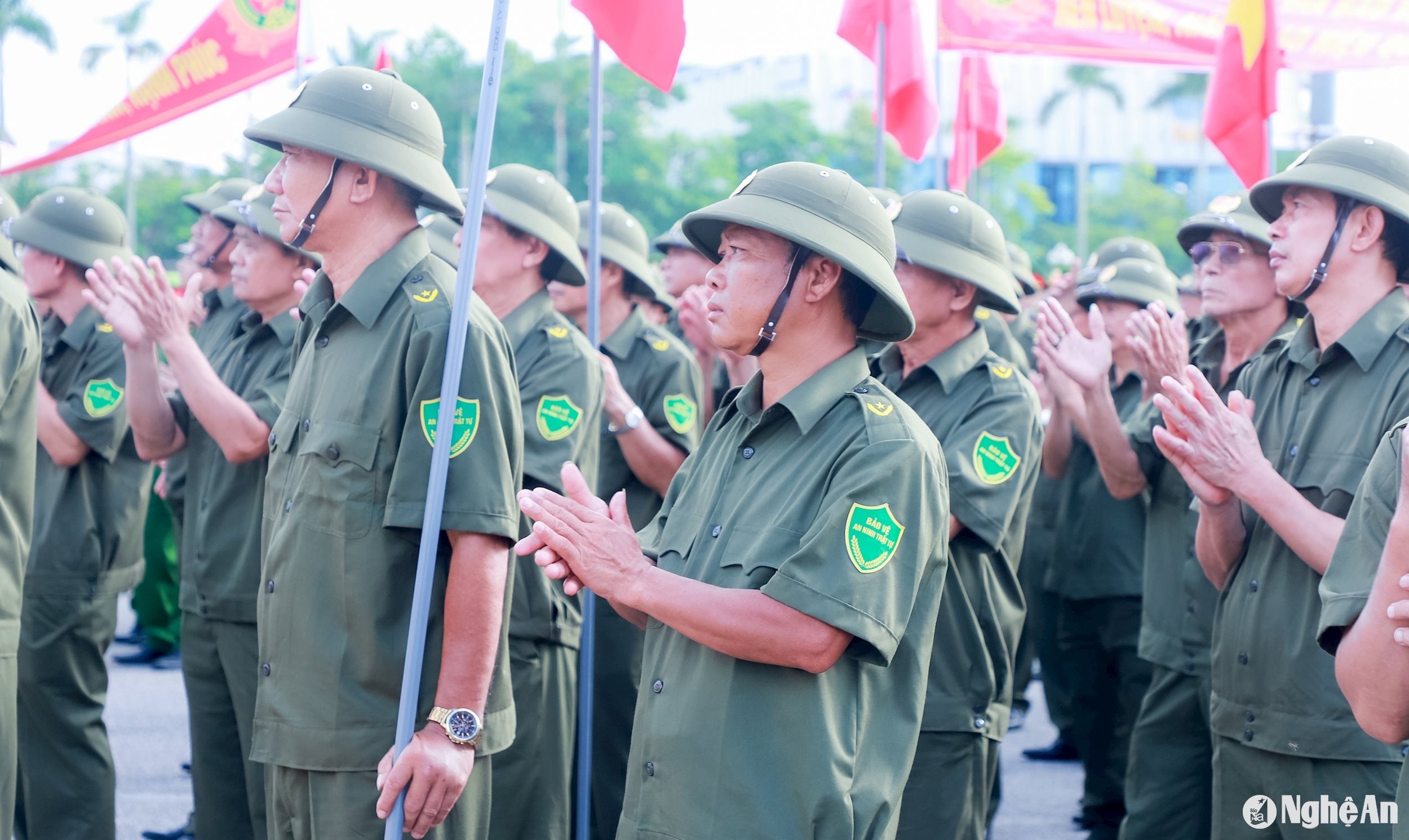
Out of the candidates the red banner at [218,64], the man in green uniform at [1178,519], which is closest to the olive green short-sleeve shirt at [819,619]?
the man in green uniform at [1178,519]

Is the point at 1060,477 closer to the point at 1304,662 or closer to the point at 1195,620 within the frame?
the point at 1195,620

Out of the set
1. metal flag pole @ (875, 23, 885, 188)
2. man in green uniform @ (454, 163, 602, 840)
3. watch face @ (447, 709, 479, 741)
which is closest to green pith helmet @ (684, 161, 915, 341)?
watch face @ (447, 709, 479, 741)

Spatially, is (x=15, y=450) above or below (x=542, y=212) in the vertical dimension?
below

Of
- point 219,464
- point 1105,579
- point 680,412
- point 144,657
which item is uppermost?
point 680,412

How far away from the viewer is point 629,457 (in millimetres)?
5277

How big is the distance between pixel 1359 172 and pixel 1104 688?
344cm

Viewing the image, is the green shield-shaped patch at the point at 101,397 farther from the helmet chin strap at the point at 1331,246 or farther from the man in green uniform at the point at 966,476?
the helmet chin strap at the point at 1331,246

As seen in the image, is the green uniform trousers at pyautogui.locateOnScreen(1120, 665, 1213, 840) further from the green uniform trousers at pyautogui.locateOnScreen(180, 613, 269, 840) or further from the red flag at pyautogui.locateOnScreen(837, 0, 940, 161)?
the red flag at pyautogui.locateOnScreen(837, 0, 940, 161)

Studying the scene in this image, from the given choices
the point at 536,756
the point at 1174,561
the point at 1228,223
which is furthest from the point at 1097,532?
the point at 536,756

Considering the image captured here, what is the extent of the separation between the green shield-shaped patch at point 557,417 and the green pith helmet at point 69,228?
89.3 inches

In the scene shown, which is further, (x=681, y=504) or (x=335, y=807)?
(x=335, y=807)

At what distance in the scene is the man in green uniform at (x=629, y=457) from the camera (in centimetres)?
525

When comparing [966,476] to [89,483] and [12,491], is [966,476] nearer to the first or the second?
[12,491]

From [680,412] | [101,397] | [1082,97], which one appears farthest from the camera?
[1082,97]
